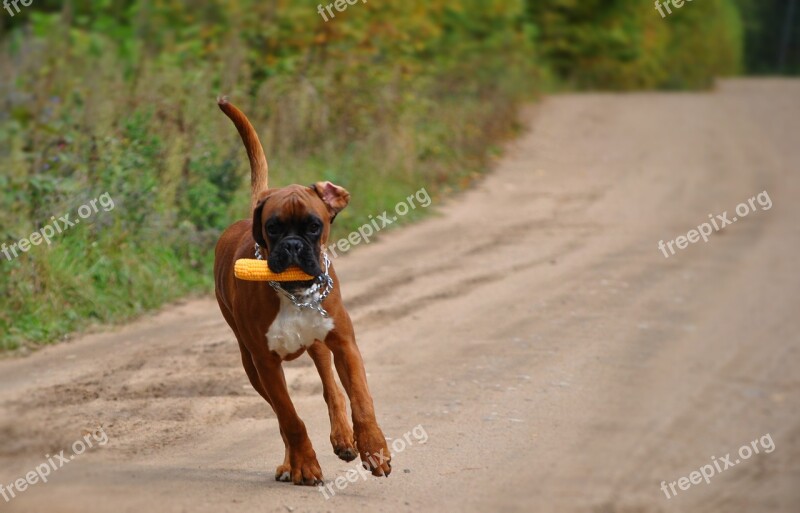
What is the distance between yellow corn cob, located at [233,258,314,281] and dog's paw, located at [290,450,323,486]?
0.93m

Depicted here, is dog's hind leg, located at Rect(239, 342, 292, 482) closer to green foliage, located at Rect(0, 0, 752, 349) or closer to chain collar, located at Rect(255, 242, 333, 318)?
chain collar, located at Rect(255, 242, 333, 318)

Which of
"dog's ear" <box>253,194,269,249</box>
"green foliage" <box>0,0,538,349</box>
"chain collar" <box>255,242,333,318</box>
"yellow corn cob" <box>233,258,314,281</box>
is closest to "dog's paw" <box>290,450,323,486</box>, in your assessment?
"chain collar" <box>255,242,333,318</box>

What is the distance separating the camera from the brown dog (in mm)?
5211

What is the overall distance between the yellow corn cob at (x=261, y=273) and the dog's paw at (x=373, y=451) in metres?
0.73

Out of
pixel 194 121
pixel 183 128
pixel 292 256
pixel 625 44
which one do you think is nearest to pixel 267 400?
pixel 292 256

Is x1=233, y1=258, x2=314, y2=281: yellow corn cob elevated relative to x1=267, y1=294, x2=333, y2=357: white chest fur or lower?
elevated

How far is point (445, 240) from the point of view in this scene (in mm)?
13742

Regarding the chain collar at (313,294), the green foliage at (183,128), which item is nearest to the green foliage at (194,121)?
the green foliage at (183,128)

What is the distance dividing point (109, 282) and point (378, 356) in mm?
2732

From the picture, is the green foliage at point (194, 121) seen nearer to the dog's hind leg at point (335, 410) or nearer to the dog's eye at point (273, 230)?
the dog's hind leg at point (335, 410)

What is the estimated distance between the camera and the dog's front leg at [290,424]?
5566 millimetres

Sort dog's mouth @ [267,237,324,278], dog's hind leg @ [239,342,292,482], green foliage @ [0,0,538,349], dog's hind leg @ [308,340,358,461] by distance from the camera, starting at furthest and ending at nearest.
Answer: green foliage @ [0,0,538,349] < dog's hind leg @ [239,342,292,482] < dog's hind leg @ [308,340,358,461] < dog's mouth @ [267,237,324,278]

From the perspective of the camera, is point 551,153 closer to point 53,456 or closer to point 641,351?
point 641,351

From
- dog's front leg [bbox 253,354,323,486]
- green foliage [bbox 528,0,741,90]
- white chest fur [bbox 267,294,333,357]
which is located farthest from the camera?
green foliage [bbox 528,0,741,90]
